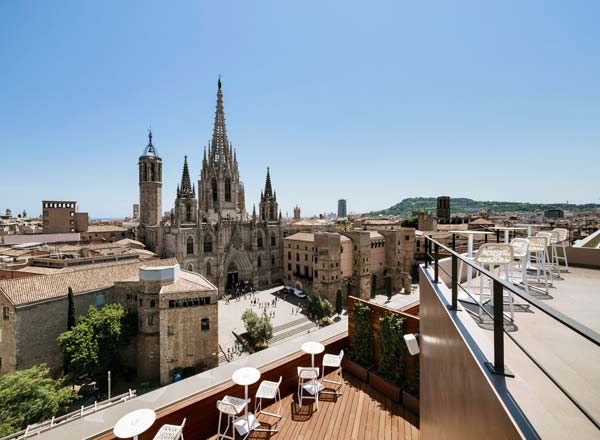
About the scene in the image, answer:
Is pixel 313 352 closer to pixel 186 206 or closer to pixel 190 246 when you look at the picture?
pixel 190 246

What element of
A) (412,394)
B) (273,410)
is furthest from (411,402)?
(273,410)

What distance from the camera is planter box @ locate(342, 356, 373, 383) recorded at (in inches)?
353

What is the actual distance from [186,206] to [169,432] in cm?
3276

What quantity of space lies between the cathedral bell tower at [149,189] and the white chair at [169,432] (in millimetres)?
45935

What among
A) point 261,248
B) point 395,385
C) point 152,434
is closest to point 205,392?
point 152,434

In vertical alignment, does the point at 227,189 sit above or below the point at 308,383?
above

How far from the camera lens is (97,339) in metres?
17.5

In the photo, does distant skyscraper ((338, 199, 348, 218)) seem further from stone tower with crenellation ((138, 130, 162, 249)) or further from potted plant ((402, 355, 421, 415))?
potted plant ((402, 355, 421, 415))

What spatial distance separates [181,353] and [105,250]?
17.3m

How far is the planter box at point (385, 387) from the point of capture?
8.06 meters

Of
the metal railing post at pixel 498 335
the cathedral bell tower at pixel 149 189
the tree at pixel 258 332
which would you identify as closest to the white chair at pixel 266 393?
the metal railing post at pixel 498 335

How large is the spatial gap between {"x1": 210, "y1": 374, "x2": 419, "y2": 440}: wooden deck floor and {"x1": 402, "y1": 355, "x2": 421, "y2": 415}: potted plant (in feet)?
0.64

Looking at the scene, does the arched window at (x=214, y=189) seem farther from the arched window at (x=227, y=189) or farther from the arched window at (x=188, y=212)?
the arched window at (x=188, y=212)

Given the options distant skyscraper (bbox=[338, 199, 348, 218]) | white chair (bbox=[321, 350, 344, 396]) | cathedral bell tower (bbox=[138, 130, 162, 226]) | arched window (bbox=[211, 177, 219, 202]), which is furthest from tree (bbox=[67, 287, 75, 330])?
distant skyscraper (bbox=[338, 199, 348, 218])
